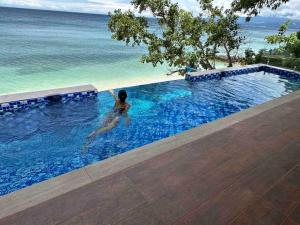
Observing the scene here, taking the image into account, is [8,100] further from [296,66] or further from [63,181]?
[296,66]

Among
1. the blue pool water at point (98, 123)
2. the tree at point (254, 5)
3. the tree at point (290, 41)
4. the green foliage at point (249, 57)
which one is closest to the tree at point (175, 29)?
the tree at point (290, 41)

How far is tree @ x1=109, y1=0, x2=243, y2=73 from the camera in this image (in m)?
14.4

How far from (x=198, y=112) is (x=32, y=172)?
19.0ft

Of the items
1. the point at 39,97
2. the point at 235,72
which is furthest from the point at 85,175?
the point at 235,72

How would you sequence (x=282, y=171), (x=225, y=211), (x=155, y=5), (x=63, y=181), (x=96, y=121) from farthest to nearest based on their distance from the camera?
(x=155, y=5), (x=96, y=121), (x=282, y=171), (x=63, y=181), (x=225, y=211)

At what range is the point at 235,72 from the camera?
14.6 m

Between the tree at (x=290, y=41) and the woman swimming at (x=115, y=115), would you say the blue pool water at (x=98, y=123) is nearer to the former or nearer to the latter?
the woman swimming at (x=115, y=115)

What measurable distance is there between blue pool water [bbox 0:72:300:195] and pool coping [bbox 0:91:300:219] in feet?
5.65

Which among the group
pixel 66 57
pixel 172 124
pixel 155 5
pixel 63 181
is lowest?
pixel 66 57

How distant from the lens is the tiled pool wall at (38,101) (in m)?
7.96

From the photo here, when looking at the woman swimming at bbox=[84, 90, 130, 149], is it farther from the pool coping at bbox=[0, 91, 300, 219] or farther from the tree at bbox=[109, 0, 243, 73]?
the tree at bbox=[109, 0, 243, 73]

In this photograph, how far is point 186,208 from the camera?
10.3 ft

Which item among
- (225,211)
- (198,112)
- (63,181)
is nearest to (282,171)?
(225,211)

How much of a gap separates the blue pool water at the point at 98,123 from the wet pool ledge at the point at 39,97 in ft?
0.93
